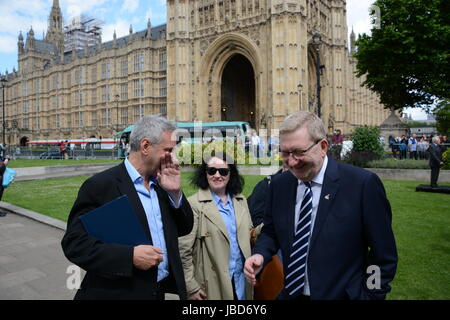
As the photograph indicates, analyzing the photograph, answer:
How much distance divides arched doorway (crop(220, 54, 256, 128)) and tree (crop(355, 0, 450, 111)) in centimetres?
2033

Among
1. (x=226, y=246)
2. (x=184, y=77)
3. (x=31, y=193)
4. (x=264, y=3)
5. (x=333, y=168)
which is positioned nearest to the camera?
(x=333, y=168)

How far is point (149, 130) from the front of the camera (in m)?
2.31

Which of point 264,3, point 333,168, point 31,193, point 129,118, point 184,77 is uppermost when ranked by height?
point 264,3

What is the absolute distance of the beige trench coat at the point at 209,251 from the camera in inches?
113

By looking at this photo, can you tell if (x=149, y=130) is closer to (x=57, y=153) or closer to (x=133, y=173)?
(x=133, y=173)

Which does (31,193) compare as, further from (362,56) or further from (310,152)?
(362,56)

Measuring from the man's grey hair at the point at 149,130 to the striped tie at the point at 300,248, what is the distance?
1.10 m

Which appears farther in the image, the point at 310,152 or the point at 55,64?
the point at 55,64

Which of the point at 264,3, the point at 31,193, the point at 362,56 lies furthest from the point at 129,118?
the point at 31,193

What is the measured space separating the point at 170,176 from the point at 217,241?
0.92m

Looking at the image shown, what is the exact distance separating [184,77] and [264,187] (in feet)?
117

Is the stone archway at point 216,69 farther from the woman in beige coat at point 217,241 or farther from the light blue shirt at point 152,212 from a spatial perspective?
the light blue shirt at point 152,212
